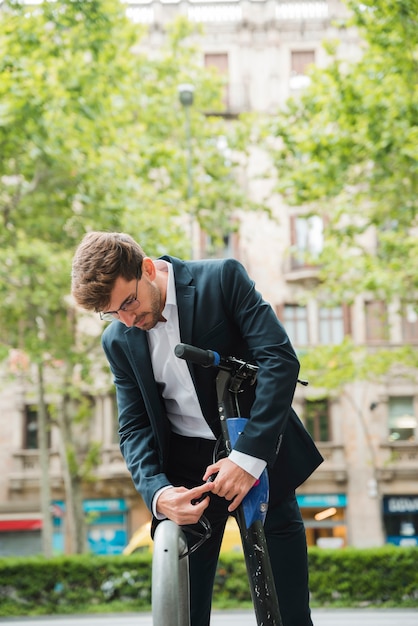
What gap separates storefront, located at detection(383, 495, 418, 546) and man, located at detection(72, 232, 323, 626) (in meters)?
25.5

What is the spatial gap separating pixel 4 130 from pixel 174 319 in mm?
10604

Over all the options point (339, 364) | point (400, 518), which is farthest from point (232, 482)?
point (400, 518)

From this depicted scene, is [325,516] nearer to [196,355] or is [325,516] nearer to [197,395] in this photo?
[197,395]

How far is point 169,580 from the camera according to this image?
7.99 ft

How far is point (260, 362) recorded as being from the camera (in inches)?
105

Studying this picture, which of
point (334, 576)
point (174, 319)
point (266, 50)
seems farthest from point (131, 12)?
point (174, 319)

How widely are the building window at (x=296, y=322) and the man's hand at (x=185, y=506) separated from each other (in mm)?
25795

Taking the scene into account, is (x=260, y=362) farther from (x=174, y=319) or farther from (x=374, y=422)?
(x=374, y=422)

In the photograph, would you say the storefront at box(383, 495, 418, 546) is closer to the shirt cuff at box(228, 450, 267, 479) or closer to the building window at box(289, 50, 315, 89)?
the building window at box(289, 50, 315, 89)

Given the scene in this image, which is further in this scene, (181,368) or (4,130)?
(4,130)

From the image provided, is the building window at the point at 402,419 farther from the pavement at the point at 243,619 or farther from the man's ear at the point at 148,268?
the man's ear at the point at 148,268

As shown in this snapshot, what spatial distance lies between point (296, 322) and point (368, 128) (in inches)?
650

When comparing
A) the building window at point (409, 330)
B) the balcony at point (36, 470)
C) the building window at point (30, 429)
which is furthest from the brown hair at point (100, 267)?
the building window at point (409, 330)

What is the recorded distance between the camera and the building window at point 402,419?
2799cm
